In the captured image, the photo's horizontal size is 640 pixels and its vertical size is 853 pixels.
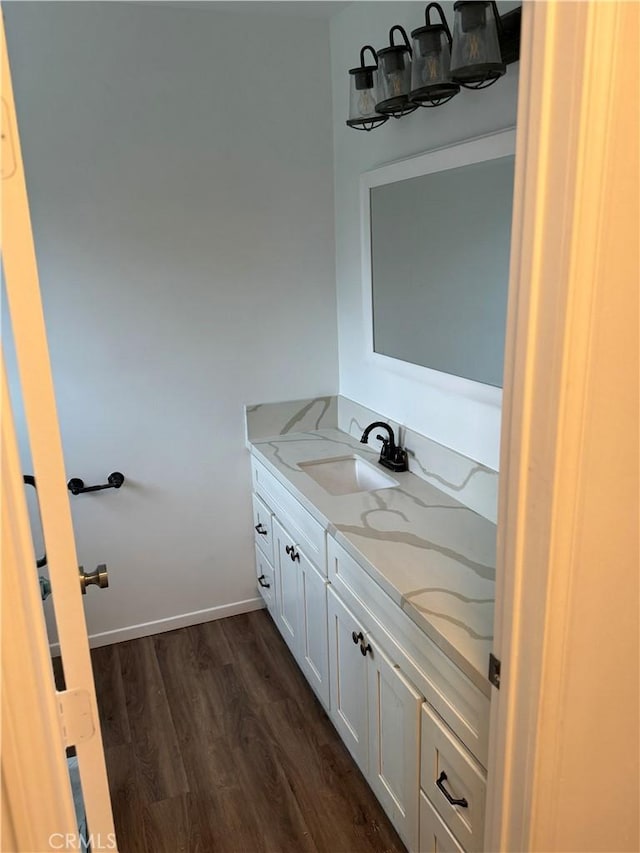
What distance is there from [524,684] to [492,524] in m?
0.91

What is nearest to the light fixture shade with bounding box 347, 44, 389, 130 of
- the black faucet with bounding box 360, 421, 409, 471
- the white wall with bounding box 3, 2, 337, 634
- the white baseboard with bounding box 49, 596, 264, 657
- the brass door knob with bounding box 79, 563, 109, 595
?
the white wall with bounding box 3, 2, 337, 634

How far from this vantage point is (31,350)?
2.55 ft

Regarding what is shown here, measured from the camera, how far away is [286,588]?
2.61 meters

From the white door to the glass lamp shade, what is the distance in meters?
1.41

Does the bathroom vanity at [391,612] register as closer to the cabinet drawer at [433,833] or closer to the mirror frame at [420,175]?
the cabinet drawer at [433,833]

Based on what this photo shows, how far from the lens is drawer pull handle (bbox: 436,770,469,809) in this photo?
1420 millimetres

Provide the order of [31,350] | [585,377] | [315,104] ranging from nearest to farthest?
1. [31,350]
2. [585,377]
3. [315,104]

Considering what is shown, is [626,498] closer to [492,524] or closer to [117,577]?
[492,524]

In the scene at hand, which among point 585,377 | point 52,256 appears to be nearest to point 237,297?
point 52,256

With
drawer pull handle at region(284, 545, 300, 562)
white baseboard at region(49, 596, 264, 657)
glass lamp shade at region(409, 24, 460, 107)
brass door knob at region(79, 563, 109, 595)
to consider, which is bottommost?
white baseboard at region(49, 596, 264, 657)

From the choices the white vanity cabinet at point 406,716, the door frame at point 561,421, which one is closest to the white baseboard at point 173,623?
the white vanity cabinet at point 406,716

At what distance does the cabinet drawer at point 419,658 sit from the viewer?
1.34 meters

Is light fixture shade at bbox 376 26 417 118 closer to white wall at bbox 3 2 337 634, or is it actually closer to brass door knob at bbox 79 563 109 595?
white wall at bbox 3 2 337 634

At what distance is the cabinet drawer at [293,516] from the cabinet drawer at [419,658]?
104mm
